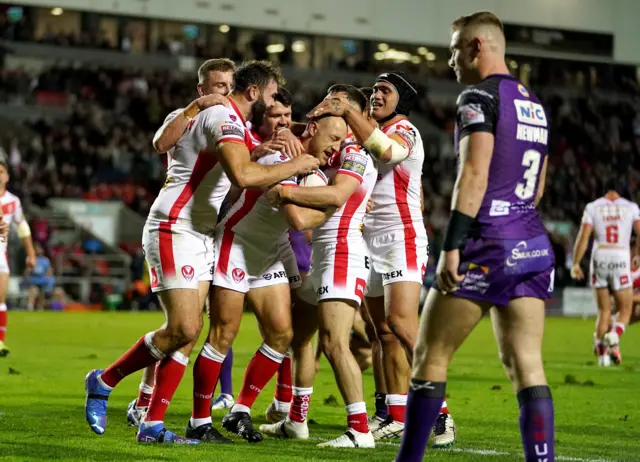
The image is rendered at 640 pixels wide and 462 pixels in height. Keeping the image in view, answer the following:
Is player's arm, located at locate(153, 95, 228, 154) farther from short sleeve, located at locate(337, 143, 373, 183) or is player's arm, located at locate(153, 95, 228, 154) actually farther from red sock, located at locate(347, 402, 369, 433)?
red sock, located at locate(347, 402, 369, 433)

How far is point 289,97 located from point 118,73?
32.9m

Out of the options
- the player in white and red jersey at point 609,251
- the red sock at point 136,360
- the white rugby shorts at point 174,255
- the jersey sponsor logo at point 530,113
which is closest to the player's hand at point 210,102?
the white rugby shorts at point 174,255

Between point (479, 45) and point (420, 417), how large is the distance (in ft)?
6.09

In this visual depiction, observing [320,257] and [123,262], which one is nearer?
[320,257]

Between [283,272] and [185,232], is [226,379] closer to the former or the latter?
[283,272]

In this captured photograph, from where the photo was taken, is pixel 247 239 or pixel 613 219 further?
pixel 613 219

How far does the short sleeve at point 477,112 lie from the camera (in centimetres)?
542

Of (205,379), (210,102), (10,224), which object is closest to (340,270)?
(205,379)

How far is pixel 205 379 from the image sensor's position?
25.2 feet

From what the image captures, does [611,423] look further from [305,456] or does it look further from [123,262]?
[123,262]

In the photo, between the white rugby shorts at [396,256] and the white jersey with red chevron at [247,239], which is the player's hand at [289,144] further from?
the white rugby shorts at [396,256]

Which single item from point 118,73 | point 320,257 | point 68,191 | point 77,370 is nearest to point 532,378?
point 320,257

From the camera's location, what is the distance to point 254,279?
7.88 meters

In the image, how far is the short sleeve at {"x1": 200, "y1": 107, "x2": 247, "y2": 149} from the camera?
7.13 m
